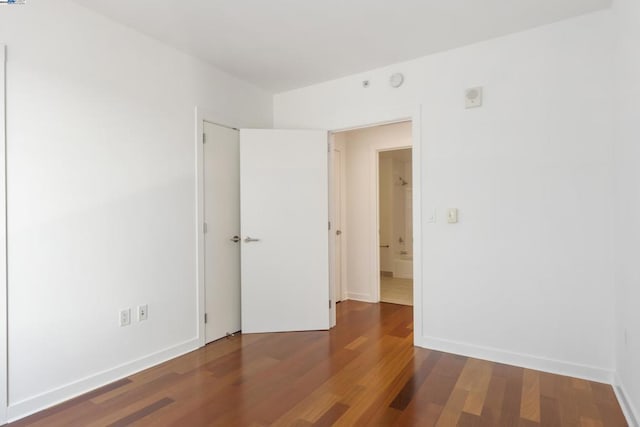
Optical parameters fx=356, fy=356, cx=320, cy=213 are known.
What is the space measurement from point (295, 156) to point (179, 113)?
116 centimetres

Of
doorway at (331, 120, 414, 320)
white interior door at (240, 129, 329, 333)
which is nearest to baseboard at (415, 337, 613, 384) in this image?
white interior door at (240, 129, 329, 333)

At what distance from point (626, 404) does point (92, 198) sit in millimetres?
3568

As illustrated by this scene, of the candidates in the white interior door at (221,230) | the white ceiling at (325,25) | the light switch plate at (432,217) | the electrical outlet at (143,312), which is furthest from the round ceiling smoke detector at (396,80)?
the electrical outlet at (143,312)

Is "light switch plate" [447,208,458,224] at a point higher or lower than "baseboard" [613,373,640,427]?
higher

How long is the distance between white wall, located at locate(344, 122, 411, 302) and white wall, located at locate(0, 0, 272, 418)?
90.0 inches

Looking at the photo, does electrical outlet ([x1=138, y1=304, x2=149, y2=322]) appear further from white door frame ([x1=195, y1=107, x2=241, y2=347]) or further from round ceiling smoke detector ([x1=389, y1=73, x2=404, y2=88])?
round ceiling smoke detector ([x1=389, y1=73, x2=404, y2=88])

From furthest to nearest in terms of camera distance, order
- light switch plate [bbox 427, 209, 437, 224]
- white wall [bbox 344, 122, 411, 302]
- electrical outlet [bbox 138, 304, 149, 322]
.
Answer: white wall [bbox 344, 122, 411, 302] → light switch plate [bbox 427, 209, 437, 224] → electrical outlet [bbox 138, 304, 149, 322]

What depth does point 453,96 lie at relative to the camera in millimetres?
2979

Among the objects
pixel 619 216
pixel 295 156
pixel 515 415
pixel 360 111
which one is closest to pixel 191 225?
pixel 295 156

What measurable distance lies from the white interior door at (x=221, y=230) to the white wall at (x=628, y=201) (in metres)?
3.04

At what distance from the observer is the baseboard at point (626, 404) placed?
6.21 ft

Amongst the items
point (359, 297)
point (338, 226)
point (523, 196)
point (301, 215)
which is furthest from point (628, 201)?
point (359, 297)

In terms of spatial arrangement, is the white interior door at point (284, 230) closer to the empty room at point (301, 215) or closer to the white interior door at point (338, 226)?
the empty room at point (301, 215)

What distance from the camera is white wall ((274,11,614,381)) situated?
246 centimetres
